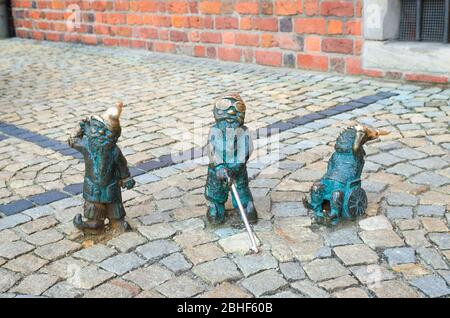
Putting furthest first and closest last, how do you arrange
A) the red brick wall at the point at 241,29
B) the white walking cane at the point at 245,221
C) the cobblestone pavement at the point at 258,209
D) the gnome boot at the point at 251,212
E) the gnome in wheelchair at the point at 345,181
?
1. the red brick wall at the point at 241,29
2. the gnome boot at the point at 251,212
3. the gnome in wheelchair at the point at 345,181
4. the white walking cane at the point at 245,221
5. the cobblestone pavement at the point at 258,209

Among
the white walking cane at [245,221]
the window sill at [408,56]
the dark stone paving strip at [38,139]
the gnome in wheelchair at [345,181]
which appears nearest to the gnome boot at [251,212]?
the white walking cane at [245,221]

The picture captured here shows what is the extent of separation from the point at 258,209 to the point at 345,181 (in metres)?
0.67

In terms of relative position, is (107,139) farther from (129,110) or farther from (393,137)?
(129,110)

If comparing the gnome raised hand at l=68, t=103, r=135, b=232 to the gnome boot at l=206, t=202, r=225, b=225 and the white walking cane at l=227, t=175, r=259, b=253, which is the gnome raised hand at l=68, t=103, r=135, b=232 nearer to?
the gnome boot at l=206, t=202, r=225, b=225

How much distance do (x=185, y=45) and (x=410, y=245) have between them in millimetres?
7250

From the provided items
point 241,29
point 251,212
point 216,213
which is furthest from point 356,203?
point 241,29

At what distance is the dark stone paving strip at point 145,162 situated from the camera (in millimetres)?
4324

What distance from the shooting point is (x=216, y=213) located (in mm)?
3770

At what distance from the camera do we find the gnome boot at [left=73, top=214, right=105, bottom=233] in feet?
12.1

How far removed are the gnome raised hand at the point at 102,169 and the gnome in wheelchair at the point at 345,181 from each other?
4.07 feet

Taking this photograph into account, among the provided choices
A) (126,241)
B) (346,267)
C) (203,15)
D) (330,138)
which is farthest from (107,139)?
(203,15)

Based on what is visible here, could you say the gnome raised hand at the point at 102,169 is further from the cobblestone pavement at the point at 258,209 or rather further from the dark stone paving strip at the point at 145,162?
the dark stone paving strip at the point at 145,162

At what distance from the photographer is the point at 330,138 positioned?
550 centimetres

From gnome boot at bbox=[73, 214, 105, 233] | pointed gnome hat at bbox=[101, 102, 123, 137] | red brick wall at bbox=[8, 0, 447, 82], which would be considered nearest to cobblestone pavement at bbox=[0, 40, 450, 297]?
gnome boot at bbox=[73, 214, 105, 233]
